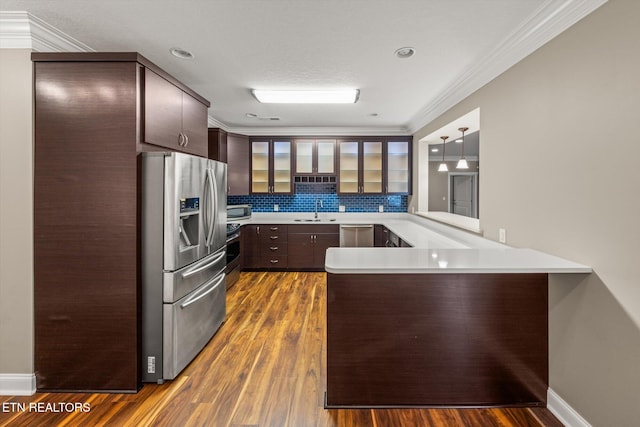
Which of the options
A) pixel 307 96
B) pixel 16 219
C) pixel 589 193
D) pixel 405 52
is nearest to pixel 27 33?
pixel 16 219

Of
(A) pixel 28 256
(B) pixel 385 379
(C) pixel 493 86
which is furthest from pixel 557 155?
(A) pixel 28 256

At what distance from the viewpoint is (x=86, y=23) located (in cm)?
205

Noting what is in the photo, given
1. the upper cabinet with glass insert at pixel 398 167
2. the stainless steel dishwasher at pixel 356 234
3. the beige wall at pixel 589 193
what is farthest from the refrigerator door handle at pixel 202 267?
the upper cabinet with glass insert at pixel 398 167

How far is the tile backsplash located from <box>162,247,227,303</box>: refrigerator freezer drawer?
2832mm

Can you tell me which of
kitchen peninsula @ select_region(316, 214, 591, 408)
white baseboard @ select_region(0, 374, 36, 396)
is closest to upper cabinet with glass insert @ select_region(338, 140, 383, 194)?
kitchen peninsula @ select_region(316, 214, 591, 408)

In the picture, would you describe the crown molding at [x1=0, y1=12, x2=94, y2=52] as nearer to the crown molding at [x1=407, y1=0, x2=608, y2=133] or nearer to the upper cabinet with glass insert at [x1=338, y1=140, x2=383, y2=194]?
the crown molding at [x1=407, y1=0, x2=608, y2=133]

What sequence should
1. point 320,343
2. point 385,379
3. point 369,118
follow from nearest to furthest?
1. point 385,379
2. point 320,343
3. point 369,118

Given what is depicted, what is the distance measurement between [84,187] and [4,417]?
4.70ft

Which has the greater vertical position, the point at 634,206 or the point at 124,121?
the point at 124,121

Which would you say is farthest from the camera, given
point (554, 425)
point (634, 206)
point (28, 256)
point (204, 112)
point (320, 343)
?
point (204, 112)

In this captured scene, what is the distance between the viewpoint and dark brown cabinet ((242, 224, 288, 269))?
17.2ft

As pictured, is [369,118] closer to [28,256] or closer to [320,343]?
[320,343]

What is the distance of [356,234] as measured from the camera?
5211 millimetres

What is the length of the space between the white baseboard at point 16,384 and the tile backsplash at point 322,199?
380 centimetres
